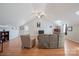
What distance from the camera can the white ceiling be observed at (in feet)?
8.26

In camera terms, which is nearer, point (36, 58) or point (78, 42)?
point (36, 58)

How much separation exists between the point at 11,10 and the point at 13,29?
451 mm

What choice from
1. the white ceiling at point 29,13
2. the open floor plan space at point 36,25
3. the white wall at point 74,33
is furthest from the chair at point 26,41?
the white wall at point 74,33

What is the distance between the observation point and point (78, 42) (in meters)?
2.53

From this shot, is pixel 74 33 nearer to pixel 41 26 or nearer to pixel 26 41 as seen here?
pixel 41 26

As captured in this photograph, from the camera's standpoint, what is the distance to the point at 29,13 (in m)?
2.66

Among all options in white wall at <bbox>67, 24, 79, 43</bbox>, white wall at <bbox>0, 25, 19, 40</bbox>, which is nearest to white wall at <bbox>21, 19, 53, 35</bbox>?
white wall at <bbox>0, 25, 19, 40</bbox>

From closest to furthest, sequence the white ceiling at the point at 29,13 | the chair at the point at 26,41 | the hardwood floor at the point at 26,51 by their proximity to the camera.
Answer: the white ceiling at the point at 29,13, the hardwood floor at the point at 26,51, the chair at the point at 26,41

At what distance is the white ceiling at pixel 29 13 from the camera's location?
2.52 meters

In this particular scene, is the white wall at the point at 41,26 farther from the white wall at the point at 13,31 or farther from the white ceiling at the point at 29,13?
the white wall at the point at 13,31

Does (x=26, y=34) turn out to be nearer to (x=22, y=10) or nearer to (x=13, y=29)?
(x=13, y=29)

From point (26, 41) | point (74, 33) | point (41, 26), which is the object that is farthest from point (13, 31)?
point (74, 33)

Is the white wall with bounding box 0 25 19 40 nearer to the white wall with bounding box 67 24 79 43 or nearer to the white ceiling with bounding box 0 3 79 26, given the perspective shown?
the white ceiling with bounding box 0 3 79 26

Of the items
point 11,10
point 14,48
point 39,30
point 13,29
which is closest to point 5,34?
point 13,29
